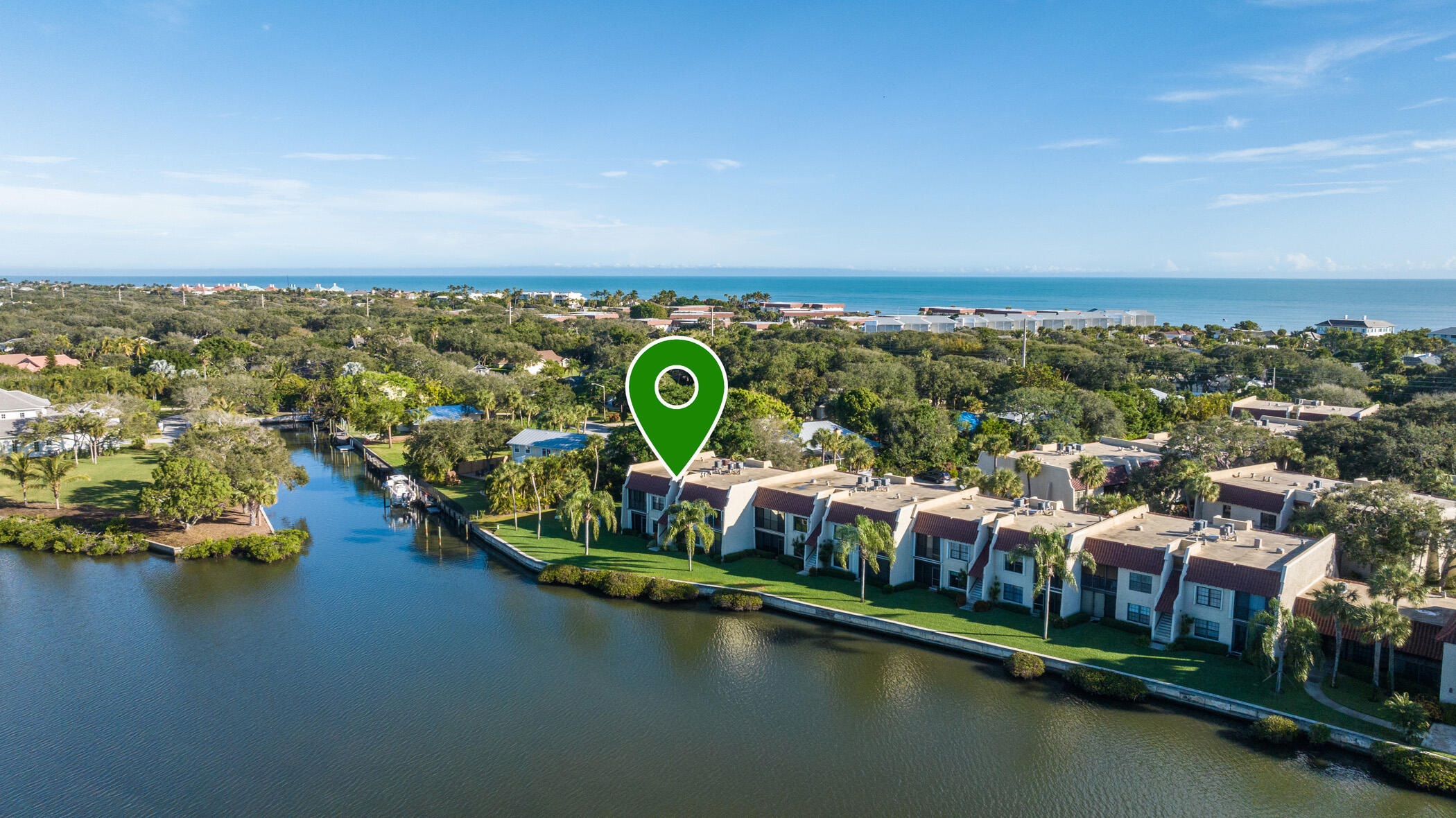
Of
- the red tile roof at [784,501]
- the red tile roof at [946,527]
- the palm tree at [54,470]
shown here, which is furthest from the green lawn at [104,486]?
the red tile roof at [946,527]

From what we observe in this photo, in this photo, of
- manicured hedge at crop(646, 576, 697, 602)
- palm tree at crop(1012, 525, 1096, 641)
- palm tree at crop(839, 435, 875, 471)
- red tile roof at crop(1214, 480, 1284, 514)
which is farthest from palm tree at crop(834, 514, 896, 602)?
red tile roof at crop(1214, 480, 1284, 514)

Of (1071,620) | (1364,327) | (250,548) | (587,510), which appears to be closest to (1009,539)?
(1071,620)

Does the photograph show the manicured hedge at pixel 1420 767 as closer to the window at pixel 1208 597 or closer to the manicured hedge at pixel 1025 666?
the window at pixel 1208 597

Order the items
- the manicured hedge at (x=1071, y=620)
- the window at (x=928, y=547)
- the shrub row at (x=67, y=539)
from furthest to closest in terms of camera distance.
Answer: the shrub row at (x=67, y=539) < the window at (x=928, y=547) < the manicured hedge at (x=1071, y=620)

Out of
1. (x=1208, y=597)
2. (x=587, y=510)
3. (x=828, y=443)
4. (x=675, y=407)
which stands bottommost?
(x=1208, y=597)

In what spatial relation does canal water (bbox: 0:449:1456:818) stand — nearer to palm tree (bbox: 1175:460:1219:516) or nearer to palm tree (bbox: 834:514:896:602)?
palm tree (bbox: 834:514:896:602)

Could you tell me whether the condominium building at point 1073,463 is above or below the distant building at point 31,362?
below

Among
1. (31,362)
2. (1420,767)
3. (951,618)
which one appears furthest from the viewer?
(31,362)

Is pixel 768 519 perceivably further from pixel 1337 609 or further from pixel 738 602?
pixel 1337 609
